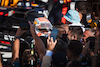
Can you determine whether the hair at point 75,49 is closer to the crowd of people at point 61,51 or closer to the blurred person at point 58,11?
the crowd of people at point 61,51

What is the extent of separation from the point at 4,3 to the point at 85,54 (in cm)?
346

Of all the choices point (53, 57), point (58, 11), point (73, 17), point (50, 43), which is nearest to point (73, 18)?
point (73, 17)

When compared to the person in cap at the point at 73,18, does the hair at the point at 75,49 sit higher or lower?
lower

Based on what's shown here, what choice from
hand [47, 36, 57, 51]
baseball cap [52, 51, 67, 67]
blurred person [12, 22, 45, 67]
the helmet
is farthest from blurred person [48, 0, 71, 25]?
baseball cap [52, 51, 67, 67]

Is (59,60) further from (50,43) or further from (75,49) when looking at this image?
(75,49)

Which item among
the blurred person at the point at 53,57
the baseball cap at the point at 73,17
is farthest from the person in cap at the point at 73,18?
the blurred person at the point at 53,57

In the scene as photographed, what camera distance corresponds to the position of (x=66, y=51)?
1.88m

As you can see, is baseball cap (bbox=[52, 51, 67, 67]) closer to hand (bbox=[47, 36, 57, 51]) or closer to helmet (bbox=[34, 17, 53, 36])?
hand (bbox=[47, 36, 57, 51])

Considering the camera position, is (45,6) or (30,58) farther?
(45,6)

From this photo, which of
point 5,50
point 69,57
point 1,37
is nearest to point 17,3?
point 1,37

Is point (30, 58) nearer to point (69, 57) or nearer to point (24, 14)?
point (69, 57)

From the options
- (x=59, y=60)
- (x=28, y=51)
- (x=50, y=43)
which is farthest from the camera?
(x=28, y=51)

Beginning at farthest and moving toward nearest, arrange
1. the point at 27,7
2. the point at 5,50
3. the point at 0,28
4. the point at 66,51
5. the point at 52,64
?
the point at 27,7
the point at 0,28
the point at 5,50
the point at 66,51
the point at 52,64

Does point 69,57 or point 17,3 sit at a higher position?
point 17,3
